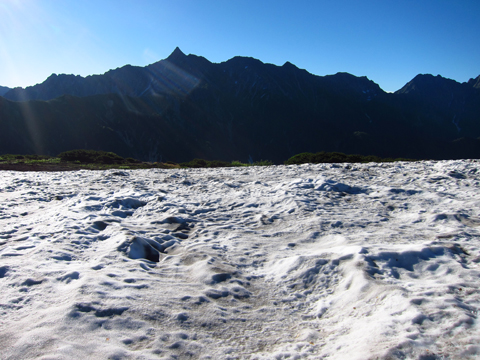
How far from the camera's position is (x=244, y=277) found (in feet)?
13.1

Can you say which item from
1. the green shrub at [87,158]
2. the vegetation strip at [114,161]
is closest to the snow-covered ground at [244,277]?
the vegetation strip at [114,161]

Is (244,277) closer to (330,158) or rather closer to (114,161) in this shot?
(330,158)

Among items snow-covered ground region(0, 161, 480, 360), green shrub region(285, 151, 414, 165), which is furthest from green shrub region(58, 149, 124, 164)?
snow-covered ground region(0, 161, 480, 360)

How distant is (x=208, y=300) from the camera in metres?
3.33

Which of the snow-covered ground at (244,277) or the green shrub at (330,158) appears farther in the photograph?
the green shrub at (330,158)

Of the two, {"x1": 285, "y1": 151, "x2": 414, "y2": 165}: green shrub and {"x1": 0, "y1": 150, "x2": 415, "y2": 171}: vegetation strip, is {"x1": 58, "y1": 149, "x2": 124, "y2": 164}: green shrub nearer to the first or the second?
{"x1": 0, "y1": 150, "x2": 415, "y2": 171}: vegetation strip

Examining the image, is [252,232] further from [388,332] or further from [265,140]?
[265,140]

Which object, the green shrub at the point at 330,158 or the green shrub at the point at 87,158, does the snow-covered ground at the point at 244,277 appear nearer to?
the green shrub at the point at 330,158

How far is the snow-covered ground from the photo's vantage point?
2.44 metres

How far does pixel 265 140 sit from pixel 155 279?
199 metres

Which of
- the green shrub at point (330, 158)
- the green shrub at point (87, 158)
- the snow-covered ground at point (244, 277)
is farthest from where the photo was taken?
the green shrub at point (87, 158)

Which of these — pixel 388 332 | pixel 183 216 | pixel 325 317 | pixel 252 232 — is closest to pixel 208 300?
pixel 325 317

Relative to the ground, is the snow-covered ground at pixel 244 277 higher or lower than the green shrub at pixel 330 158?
lower

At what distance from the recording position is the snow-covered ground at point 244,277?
7.99 feet
